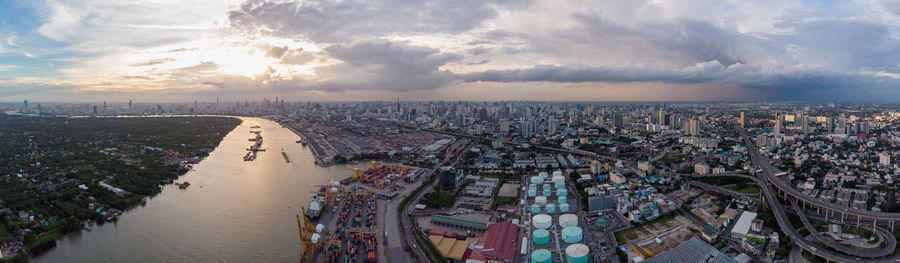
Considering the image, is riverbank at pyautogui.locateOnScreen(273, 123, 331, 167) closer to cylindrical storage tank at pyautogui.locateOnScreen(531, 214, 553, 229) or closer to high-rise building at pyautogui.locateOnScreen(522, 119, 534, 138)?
cylindrical storage tank at pyautogui.locateOnScreen(531, 214, 553, 229)

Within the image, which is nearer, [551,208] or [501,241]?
[501,241]

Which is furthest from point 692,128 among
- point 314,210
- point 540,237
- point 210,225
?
point 210,225

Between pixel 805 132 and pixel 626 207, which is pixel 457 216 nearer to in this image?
pixel 626 207

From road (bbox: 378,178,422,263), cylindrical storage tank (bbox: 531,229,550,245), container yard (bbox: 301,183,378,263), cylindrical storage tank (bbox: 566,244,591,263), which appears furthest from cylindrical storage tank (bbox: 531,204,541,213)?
container yard (bbox: 301,183,378,263)

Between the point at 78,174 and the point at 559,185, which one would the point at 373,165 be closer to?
the point at 559,185

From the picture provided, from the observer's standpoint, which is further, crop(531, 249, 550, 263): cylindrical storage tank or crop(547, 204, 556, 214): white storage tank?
crop(547, 204, 556, 214): white storage tank

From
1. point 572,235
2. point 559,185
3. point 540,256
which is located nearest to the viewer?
point 540,256

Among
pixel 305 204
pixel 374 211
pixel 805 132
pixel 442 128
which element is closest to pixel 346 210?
pixel 374 211
